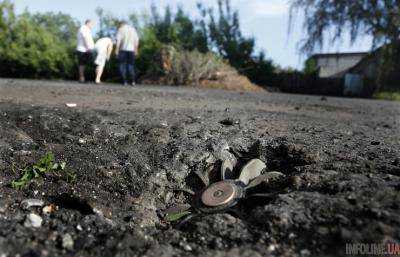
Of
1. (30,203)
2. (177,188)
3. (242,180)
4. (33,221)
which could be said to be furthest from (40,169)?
(242,180)

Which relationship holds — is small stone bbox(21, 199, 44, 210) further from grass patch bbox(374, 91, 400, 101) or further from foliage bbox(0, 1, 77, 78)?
grass patch bbox(374, 91, 400, 101)

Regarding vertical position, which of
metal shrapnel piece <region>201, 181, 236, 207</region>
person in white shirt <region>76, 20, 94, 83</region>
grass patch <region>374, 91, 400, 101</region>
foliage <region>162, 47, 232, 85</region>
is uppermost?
person in white shirt <region>76, 20, 94, 83</region>

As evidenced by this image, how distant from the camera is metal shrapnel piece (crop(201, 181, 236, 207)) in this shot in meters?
2.56

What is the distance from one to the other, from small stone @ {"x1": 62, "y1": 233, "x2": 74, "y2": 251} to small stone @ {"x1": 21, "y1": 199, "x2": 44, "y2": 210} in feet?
1.52

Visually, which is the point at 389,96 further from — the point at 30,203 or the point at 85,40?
the point at 30,203

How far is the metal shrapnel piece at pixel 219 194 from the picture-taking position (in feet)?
8.40

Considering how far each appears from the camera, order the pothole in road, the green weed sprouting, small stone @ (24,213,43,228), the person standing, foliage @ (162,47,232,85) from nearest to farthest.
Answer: small stone @ (24,213,43,228) → the pothole in road → the green weed sprouting → the person standing → foliage @ (162,47,232,85)

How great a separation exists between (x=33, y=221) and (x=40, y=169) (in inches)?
24.8

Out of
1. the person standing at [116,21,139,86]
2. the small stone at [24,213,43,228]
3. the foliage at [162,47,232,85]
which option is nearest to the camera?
the small stone at [24,213,43,228]

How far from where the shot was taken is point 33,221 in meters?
2.20

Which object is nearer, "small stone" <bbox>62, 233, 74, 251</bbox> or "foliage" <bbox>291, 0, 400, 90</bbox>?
"small stone" <bbox>62, 233, 74, 251</bbox>

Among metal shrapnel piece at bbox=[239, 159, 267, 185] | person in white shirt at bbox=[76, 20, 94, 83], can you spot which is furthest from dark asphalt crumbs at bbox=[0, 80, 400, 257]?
person in white shirt at bbox=[76, 20, 94, 83]

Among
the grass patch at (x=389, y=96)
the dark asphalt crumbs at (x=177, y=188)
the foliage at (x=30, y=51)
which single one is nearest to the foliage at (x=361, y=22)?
the grass patch at (x=389, y=96)

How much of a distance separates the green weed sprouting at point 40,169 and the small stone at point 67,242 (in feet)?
2.43
